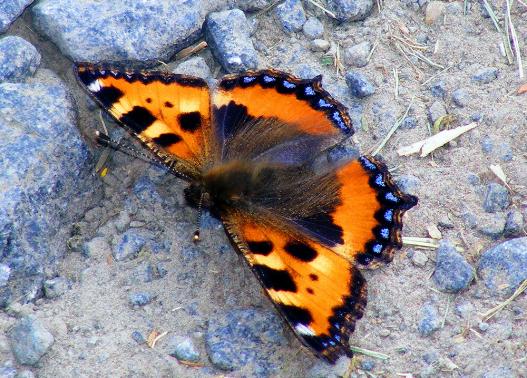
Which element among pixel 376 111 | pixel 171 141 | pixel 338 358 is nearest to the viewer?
pixel 338 358

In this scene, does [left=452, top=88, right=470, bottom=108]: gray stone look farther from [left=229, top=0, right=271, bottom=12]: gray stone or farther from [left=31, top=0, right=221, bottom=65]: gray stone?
[left=31, top=0, right=221, bottom=65]: gray stone

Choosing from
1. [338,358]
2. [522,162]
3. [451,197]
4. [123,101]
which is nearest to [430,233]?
[451,197]

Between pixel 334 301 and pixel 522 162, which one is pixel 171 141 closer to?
pixel 334 301

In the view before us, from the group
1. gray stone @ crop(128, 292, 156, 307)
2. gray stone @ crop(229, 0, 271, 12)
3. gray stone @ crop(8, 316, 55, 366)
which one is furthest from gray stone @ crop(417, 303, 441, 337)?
gray stone @ crop(229, 0, 271, 12)

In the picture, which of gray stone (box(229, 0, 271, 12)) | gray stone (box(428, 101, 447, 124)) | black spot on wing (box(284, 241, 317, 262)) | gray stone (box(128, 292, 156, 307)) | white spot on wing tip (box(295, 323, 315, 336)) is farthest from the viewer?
gray stone (box(229, 0, 271, 12))

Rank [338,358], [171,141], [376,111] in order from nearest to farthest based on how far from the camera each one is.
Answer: [338,358]
[171,141]
[376,111]

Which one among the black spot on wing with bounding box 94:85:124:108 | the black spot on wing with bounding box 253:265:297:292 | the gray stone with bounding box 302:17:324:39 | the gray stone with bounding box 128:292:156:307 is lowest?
the gray stone with bounding box 128:292:156:307
